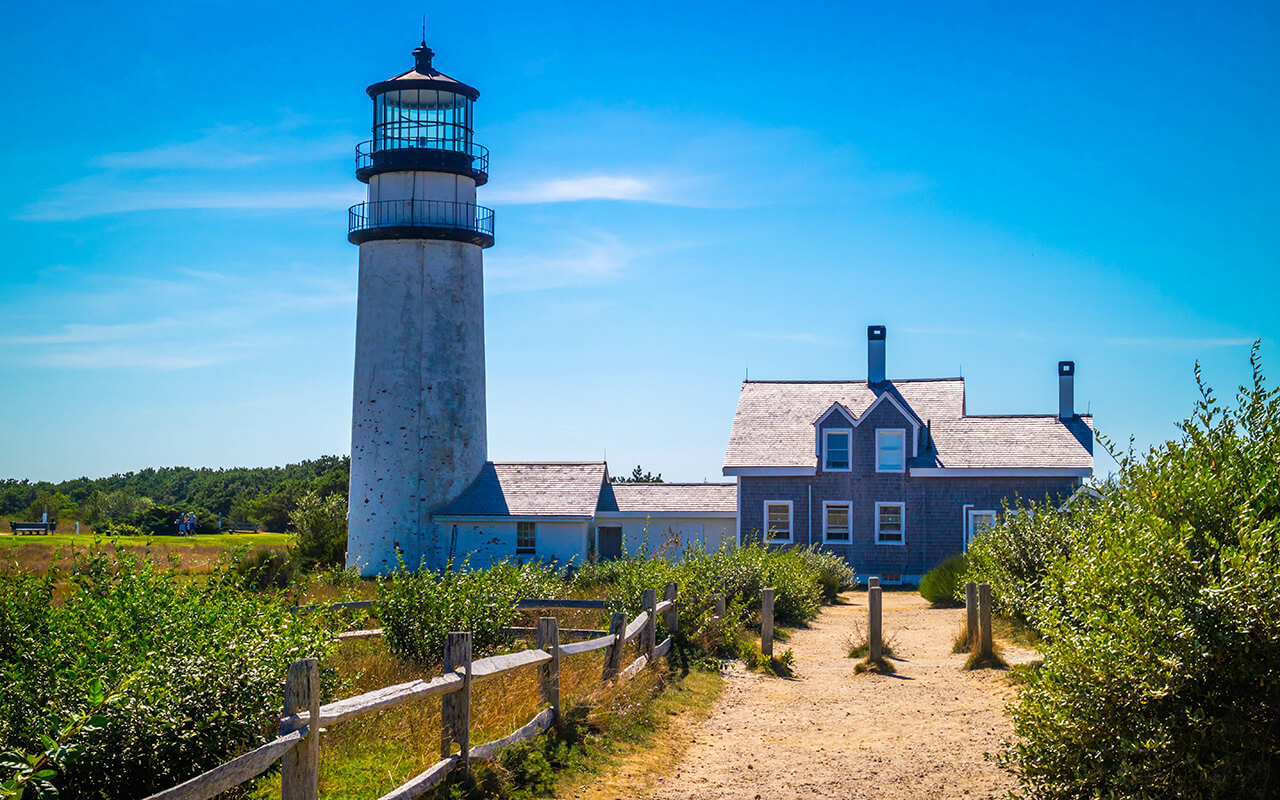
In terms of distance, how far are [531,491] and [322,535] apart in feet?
23.5

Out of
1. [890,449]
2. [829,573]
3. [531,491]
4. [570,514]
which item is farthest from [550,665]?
[890,449]

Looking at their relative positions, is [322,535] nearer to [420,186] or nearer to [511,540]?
[511,540]

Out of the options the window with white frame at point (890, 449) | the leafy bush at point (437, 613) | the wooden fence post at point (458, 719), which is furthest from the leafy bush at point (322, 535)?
the wooden fence post at point (458, 719)

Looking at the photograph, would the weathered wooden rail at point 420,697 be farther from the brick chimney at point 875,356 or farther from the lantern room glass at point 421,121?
the brick chimney at point 875,356

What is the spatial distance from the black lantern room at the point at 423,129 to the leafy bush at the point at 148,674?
80.5 ft

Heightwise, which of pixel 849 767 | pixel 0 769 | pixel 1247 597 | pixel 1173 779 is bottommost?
pixel 849 767

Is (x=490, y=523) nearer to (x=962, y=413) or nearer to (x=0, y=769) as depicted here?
(x=962, y=413)

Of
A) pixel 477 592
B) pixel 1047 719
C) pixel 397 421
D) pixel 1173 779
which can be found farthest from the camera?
pixel 397 421

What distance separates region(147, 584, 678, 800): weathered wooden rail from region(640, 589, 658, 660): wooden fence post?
36cm

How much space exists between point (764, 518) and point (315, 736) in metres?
28.3

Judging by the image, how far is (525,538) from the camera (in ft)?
111

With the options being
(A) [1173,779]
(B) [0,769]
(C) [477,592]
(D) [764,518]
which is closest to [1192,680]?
(A) [1173,779]

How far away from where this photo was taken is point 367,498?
109 feet

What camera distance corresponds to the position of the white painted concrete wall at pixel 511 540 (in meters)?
33.5
